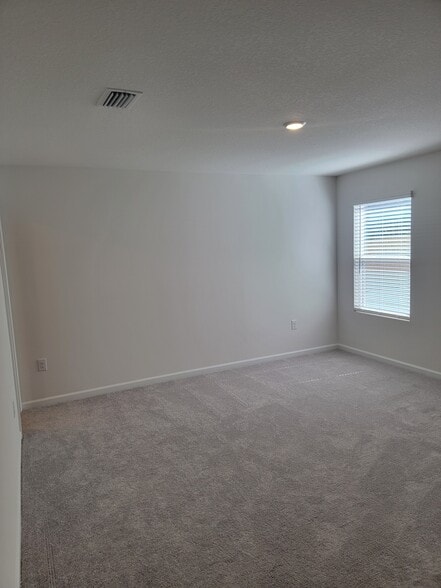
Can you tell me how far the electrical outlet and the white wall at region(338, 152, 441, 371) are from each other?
12.2 feet

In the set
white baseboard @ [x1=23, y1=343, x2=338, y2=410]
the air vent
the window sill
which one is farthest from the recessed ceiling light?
→ white baseboard @ [x1=23, y1=343, x2=338, y2=410]

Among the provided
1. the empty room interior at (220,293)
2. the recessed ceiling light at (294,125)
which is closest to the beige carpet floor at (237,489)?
the empty room interior at (220,293)

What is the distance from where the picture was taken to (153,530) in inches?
83.2

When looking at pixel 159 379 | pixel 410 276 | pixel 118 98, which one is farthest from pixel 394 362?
pixel 118 98

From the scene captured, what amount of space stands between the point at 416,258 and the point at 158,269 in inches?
108

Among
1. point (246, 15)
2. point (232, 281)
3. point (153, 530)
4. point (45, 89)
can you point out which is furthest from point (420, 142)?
point (153, 530)

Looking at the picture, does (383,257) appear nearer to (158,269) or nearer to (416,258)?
(416,258)

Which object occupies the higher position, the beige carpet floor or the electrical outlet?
the electrical outlet

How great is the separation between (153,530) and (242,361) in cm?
286

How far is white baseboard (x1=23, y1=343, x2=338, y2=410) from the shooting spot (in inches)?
154

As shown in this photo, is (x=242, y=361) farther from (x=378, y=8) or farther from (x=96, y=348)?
(x=378, y=8)

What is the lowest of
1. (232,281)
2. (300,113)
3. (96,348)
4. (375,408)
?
(375,408)

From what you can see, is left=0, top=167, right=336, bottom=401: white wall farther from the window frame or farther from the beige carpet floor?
the beige carpet floor

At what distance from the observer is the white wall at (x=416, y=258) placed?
405 centimetres
